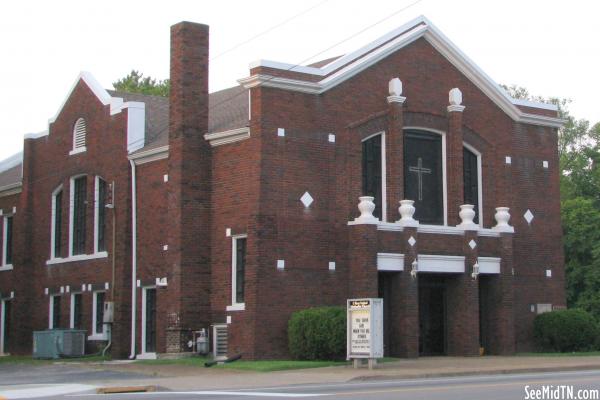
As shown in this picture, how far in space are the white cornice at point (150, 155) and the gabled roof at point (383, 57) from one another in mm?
4620

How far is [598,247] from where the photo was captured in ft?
175

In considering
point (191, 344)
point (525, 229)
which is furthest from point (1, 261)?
point (525, 229)

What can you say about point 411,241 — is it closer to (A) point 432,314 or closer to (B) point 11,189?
(A) point 432,314

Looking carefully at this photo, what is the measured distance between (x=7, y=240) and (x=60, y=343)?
10428mm

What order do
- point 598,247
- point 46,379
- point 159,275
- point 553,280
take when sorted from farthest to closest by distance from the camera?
point 598,247 < point 553,280 < point 159,275 < point 46,379

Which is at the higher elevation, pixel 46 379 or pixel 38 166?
pixel 38 166

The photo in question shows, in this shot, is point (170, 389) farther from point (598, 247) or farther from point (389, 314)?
point (598, 247)

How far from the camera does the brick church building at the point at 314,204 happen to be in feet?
102

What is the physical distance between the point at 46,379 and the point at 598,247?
34976 mm

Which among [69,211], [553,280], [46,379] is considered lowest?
[46,379]

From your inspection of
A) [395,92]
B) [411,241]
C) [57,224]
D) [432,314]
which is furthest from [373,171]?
[57,224]

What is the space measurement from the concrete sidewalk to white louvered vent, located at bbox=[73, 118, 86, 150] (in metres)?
11.5

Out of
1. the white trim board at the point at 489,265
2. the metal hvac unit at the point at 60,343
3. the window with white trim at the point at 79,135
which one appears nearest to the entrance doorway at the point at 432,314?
the white trim board at the point at 489,265

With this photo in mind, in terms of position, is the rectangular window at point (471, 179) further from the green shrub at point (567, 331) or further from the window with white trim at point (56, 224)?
the window with white trim at point (56, 224)
